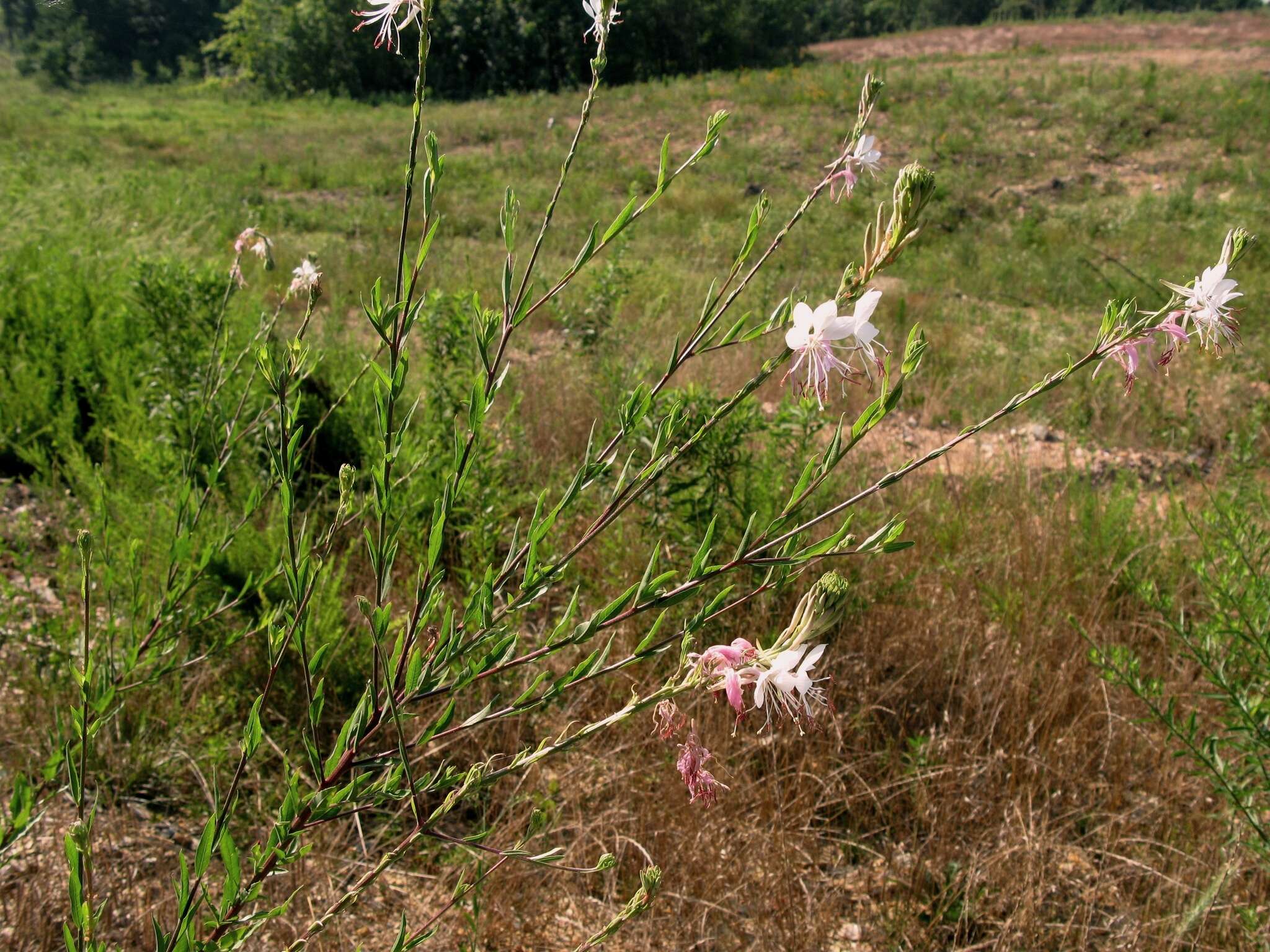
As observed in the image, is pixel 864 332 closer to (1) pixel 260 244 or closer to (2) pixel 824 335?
(2) pixel 824 335

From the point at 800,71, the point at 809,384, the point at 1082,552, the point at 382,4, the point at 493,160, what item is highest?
the point at 800,71

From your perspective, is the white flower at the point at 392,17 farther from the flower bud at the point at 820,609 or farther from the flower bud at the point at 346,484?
the flower bud at the point at 820,609

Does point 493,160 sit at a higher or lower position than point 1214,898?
higher

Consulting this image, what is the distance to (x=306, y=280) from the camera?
1.67m

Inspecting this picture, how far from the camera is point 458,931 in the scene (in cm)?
154

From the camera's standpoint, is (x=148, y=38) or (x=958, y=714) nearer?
(x=958, y=714)

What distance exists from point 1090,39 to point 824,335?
112 ft

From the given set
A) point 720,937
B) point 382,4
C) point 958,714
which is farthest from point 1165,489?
point 382,4

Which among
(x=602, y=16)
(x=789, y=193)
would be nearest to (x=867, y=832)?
(x=602, y=16)

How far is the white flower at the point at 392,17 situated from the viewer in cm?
87

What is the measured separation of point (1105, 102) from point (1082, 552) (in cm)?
1842

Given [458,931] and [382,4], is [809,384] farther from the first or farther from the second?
[458,931]

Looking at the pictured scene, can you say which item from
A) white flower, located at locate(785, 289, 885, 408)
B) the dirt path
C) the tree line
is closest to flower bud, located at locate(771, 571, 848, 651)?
white flower, located at locate(785, 289, 885, 408)

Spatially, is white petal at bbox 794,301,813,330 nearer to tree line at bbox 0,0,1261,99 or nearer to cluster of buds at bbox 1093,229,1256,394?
cluster of buds at bbox 1093,229,1256,394
